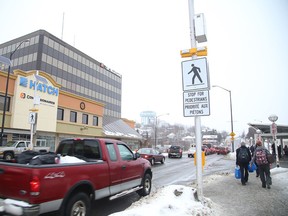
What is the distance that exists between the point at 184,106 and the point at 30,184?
393 cm

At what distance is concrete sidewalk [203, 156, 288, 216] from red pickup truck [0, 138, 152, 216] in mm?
2701

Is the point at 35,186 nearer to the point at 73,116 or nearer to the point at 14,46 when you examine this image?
the point at 73,116

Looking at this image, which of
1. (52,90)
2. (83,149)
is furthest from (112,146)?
(52,90)

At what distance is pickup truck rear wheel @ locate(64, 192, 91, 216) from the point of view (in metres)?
4.80

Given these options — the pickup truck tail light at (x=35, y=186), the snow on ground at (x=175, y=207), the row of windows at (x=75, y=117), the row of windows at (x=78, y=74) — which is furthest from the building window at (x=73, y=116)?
the pickup truck tail light at (x=35, y=186)

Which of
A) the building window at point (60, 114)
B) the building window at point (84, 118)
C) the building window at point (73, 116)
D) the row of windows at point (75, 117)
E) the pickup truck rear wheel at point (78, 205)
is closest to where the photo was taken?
the pickup truck rear wheel at point (78, 205)

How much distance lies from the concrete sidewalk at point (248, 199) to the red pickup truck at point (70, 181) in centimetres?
270

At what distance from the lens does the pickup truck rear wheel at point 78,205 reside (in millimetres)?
4804

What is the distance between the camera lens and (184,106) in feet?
20.7

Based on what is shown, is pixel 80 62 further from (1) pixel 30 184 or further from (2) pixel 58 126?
(1) pixel 30 184

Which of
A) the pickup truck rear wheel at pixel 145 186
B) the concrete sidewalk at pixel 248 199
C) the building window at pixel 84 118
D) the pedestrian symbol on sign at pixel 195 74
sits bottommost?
the concrete sidewalk at pixel 248 199

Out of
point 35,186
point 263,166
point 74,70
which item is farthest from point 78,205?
point 74,70

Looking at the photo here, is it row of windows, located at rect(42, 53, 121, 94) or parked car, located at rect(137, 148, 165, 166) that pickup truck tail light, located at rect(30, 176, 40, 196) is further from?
row of windows, located at rect(42, 53, 121, 94)

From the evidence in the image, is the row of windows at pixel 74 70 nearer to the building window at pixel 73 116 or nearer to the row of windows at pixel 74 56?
the row of windows at pixel 74 56
